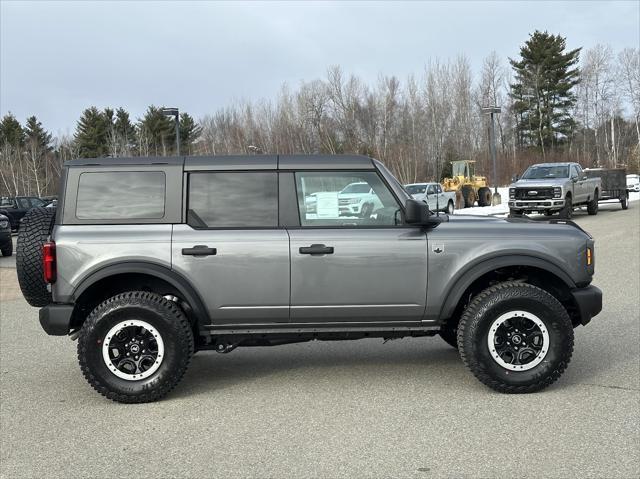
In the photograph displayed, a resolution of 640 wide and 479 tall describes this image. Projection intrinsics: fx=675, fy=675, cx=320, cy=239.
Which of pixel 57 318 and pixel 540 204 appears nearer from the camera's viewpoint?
pixel 57 318

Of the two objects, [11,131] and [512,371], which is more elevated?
[11,131]

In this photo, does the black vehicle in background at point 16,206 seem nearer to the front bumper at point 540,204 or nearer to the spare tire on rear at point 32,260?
the front bumper at point 540,204

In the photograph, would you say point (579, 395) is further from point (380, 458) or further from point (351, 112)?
point (351, 112)

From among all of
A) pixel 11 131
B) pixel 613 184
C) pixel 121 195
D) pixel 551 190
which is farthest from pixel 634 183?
pixel 11 131

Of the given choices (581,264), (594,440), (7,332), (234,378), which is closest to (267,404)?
(234,378)

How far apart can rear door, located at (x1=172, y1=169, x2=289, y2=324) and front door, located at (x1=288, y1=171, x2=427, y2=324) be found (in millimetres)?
130

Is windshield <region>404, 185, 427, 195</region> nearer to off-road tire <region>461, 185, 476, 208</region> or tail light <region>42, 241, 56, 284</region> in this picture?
off-road tire <region>461, 185, 476, 208</region>

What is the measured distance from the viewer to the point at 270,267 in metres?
5.24

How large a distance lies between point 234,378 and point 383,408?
1.57 m

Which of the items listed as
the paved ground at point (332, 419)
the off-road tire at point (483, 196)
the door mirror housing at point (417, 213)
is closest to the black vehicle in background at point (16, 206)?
the off-road tire at point (483, 196)

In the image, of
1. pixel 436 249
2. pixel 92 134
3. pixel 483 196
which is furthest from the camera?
pixel 92 134

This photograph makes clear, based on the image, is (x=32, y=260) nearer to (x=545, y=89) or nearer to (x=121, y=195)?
(x=121, y=195)

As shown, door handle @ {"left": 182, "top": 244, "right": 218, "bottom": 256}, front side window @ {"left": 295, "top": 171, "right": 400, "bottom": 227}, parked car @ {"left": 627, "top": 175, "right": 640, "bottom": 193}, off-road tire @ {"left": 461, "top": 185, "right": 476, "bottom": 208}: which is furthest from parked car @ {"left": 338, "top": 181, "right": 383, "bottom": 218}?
parked car @ {"left": 627, "top": 175, "right": 640, "bottom": 193}

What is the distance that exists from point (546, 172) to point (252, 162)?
2181 cm
